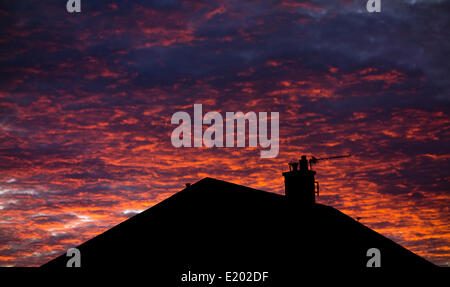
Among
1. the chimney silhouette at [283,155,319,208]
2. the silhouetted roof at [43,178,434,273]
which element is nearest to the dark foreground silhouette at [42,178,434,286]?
the silhouetted roof at [43,178,434,273]

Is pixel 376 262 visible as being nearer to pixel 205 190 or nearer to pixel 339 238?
pixel 339 238

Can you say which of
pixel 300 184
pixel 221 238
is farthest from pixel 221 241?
pixel 300 184

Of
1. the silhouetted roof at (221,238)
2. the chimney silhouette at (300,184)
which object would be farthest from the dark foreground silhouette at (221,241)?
the chimney silhouette at (300,184)

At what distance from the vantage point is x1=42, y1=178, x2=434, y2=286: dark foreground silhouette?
575 inches

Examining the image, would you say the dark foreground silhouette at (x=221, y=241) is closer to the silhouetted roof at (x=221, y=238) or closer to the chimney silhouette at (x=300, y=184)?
the silhouetted roof at (x=221, y=238)

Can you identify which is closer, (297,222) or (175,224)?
(175,224)

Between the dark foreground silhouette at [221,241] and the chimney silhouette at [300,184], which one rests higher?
the chimney silhouette at [300,184]

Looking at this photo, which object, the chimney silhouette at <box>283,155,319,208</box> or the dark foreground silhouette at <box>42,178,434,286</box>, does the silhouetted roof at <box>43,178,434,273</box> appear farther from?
the chimney silhouette at <box>283,155,319,208</box>

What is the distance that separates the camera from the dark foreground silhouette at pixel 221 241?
1460 centimetres
